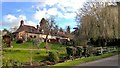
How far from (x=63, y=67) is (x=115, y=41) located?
2107cm

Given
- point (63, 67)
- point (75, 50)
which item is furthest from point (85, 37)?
point (63, 67)

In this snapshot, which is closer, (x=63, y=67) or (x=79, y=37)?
(x=63, y=67)

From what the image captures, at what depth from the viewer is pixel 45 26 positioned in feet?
134

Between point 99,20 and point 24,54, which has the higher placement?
point 99,20

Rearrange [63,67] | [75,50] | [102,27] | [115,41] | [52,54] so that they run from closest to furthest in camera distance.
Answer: [63,67], [52,54], [75,50], [102,27], [115,41]

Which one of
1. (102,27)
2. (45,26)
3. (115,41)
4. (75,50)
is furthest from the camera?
(45,26)

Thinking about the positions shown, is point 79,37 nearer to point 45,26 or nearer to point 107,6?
point 107,6

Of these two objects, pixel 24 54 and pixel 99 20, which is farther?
pixel 99 20

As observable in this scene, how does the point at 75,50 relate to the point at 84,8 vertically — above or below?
below

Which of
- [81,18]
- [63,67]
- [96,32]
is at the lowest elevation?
[63,67]

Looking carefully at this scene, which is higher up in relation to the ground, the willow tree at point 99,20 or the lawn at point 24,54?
the willow tree at point 99,20

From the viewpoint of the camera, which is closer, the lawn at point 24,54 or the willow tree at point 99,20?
the lawn at point 24,54

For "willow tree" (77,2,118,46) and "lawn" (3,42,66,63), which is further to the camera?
"willow tree" (77,2,118,46)

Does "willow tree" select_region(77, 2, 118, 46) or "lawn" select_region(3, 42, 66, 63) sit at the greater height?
"willow tree" select_region(77, 2, 118, 46)
